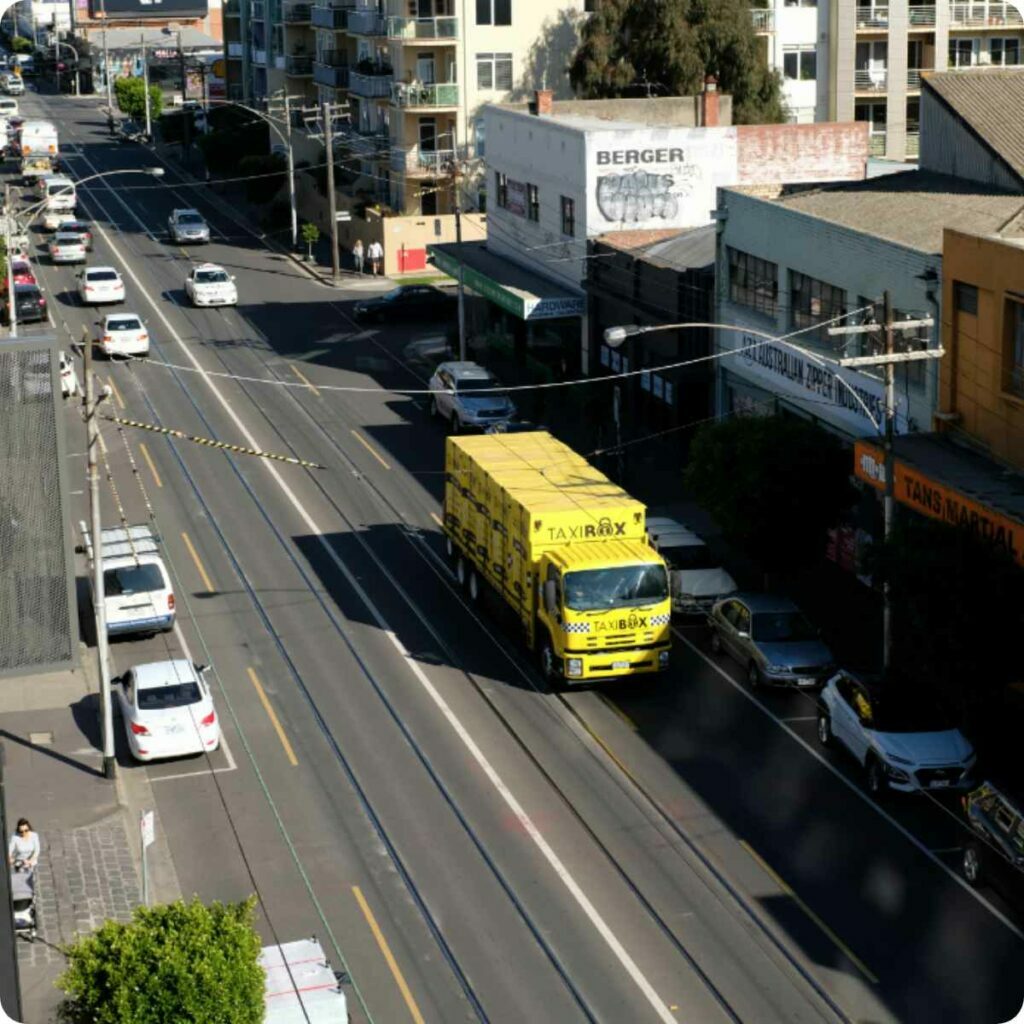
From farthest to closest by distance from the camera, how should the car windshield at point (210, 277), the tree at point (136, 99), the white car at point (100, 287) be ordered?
the tree at point (136, 99)
the car windshield at point (210, 277)
the white car at point (100, 287)

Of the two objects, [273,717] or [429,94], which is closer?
[273,717]

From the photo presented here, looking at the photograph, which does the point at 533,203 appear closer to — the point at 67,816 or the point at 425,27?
the point at 425,27

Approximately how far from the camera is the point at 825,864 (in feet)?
98.7


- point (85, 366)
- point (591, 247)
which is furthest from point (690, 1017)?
point (591, 247)

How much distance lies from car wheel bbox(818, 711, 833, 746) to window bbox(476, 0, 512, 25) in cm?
6185

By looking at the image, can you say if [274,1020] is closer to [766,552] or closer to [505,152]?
[766,552]

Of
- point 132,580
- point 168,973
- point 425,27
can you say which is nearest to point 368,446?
point 132,580

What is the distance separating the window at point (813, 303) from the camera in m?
46.2

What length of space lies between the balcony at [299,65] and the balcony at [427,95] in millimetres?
20983

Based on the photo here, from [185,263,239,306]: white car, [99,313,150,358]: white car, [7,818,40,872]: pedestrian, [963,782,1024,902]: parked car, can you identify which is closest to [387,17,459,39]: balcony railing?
[185,263,239,306]: white car

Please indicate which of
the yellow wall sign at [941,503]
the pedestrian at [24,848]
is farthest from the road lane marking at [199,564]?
the yellow wall sign at [941,503]

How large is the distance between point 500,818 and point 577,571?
6.28 m

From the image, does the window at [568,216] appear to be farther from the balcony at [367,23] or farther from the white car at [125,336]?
the balcony at [367,23]

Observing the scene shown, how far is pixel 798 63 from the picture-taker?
94688 mm
